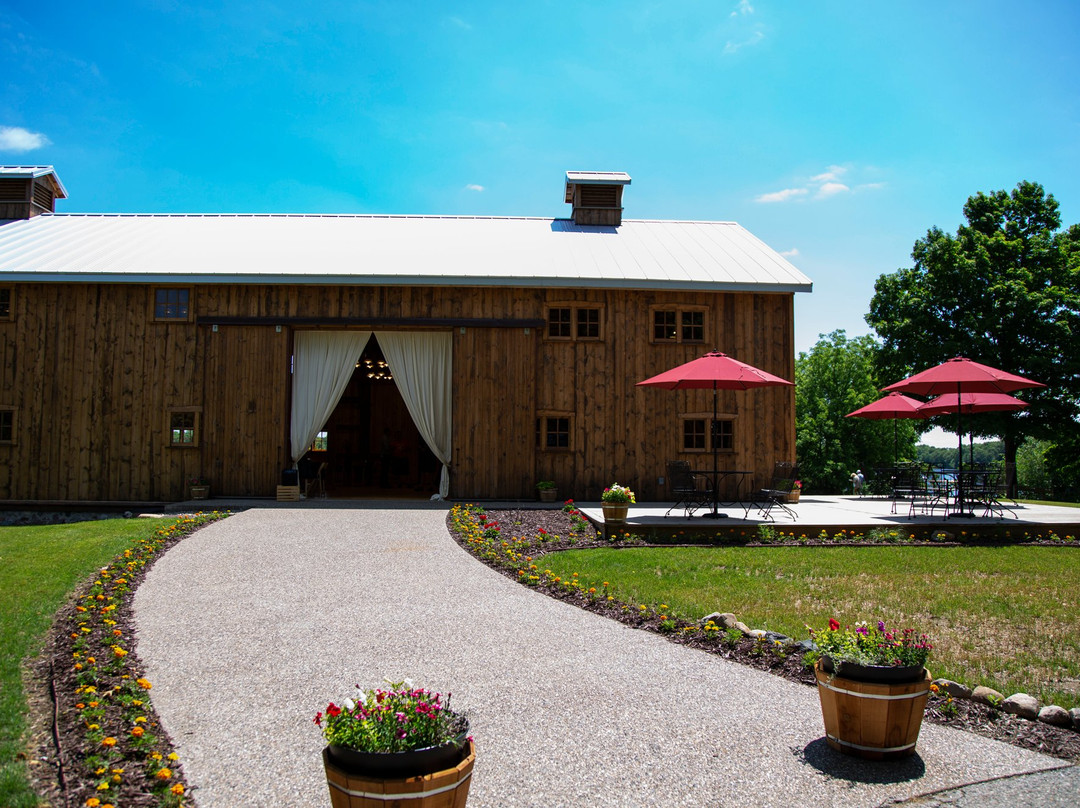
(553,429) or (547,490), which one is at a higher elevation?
(553,429)

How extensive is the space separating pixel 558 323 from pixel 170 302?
7480 mm

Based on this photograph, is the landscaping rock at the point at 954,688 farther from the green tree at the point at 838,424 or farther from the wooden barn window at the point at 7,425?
the green tree at the point at 838,424

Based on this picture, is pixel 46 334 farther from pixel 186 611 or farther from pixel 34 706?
pixel 34 706

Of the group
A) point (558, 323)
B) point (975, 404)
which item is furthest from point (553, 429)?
point (975, 404)

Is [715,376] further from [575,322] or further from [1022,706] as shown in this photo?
[1022,706]

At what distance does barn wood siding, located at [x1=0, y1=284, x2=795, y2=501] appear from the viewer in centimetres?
1428

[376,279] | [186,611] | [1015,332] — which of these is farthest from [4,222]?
[1015,332]

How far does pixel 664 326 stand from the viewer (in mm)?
14789

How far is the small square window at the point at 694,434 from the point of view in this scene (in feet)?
47.6

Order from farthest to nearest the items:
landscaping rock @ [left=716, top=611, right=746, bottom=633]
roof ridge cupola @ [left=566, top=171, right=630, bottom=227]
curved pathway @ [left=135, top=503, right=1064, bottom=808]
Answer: roof ridge cupola @ [left=566, top=171, right=630, bottom=227] < landscaping rock @ [left=716, top=611, right=746, bottom=633] < curved pathway @ [left=135, top=503, right=1064, bottom=808]

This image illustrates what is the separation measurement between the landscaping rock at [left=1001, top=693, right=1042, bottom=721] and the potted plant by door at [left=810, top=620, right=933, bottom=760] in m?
0.90

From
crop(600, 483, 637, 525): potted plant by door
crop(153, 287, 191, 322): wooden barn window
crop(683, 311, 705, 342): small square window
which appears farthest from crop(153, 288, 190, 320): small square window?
crop(683, 311, 705, 342): small square window

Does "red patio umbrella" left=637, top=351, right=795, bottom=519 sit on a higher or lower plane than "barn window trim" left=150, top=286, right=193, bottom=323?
lower

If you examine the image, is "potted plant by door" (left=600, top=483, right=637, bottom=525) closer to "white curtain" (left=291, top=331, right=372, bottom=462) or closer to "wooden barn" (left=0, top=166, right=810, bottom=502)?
"wooden barn" (left=0, top=166, right=810, bottom=502)
